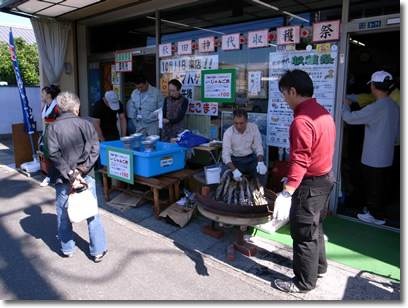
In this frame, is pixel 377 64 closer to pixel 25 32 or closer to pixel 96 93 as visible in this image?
pixel 96 93

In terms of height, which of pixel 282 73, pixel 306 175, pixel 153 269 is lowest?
pixel 153 269

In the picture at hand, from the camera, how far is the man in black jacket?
10.5ft

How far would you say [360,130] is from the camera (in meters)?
6.04

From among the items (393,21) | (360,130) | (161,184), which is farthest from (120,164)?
(360,130)

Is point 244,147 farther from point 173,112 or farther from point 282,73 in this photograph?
point 173,112

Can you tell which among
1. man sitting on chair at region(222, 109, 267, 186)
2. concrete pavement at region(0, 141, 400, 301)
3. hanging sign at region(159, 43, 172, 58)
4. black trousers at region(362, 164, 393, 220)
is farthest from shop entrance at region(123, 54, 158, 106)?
black trousers at region(362, 164, 393, 220)

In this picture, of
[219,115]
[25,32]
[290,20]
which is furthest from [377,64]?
[25,32]

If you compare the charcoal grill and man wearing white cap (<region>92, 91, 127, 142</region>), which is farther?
man wearing white cap (<region>92, 91, 127, 142</region>)

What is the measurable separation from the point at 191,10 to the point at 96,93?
11.7ft

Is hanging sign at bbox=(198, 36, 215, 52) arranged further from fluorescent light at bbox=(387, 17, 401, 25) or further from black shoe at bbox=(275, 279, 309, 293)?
black shoe at bbox=(275, 279, 309, 293)

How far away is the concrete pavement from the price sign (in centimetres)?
61

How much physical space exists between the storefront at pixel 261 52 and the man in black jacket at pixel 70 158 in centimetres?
279

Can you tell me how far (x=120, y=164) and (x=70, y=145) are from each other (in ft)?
4.71

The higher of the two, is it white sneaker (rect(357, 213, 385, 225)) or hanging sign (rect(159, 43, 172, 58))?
hanging sign (rect(159, 43, 172, 58))
